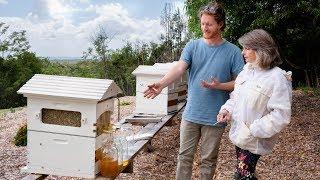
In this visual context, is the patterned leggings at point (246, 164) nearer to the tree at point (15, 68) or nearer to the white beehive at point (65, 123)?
the white beehive at point (65, 123)

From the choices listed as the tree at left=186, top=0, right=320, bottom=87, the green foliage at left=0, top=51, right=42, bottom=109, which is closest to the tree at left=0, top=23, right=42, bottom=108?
the green foliage at left=0, top=51, right=42, bottom=109

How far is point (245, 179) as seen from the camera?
12.0ft

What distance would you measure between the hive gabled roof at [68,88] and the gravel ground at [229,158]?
2.80m

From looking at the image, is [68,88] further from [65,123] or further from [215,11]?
[215,11]

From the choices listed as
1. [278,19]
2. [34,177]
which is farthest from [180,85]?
[278,19]

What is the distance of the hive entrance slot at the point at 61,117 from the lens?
3809 millimetres

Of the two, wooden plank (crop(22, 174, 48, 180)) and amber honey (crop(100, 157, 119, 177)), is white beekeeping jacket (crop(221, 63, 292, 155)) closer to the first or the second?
amber honey (crop(100, 157, 119, 177))

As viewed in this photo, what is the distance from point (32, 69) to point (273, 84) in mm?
37688

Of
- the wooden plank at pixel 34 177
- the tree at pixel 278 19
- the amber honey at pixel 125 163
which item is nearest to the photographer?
the wooden plank at pixel 34 177

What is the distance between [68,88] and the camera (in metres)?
3.81

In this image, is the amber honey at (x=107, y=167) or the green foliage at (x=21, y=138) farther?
the green foliage at (x=21, y=138)

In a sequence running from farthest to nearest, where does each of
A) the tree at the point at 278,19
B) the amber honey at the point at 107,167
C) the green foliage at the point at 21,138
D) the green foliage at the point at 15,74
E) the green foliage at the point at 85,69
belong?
1. the green foliage at the point at 15,74
2. the green foliage at the point at 85,69
3. the tree at the point at 278,19
4. the green foliage at the point at 21,138
5. the amber honey at the point at 107,167

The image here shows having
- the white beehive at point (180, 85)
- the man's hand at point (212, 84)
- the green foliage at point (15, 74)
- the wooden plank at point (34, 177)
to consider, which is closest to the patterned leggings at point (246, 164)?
the man's hand at point (212, 84)

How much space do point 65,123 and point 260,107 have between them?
4.71 ft
